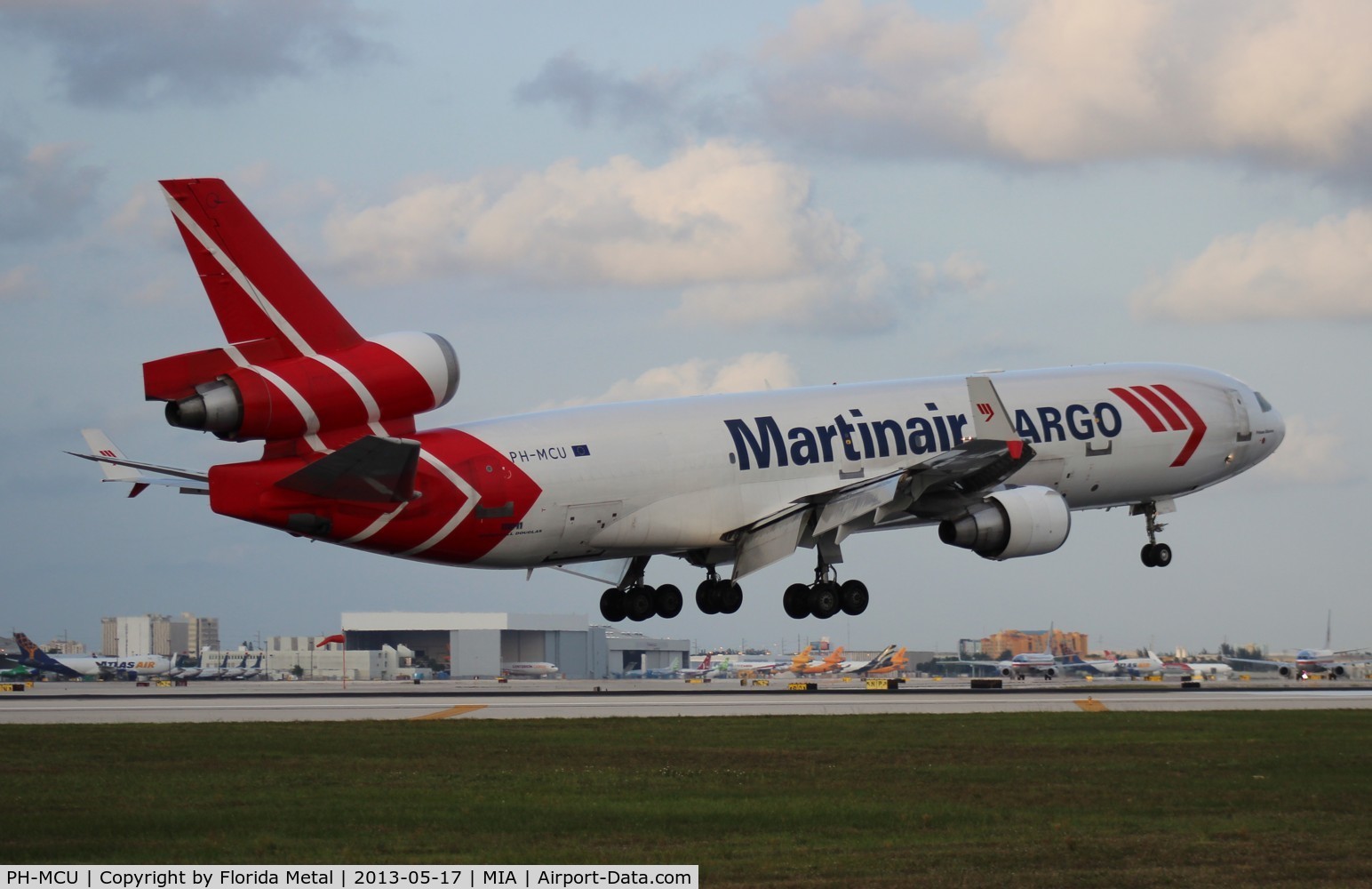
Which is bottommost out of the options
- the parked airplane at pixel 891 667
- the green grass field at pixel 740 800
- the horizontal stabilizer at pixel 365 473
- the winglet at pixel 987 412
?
the parked airplane at pixel 891 667

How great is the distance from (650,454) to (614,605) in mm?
7836

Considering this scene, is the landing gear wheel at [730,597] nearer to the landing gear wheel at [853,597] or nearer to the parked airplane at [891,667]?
the landing gear wheel at [853,597]

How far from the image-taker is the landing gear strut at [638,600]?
51406 mm

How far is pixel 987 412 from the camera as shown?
45969mm

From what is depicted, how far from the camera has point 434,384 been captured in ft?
125

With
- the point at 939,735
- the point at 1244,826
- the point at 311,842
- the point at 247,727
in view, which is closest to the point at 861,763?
the point at 939,735

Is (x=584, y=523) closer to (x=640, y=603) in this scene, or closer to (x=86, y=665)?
(x=640, y=603)

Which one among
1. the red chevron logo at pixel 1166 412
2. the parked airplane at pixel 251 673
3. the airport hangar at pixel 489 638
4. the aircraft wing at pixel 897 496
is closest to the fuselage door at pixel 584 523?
the aircraft wing at pixel 897 496

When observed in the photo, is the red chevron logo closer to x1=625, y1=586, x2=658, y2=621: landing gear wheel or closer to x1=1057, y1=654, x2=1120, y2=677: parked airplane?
x1=625, y1=586, x2=658, y2=621: landing gear wheel

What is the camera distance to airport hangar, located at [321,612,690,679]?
163 m

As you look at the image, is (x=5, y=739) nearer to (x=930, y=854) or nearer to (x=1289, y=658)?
(x=930, y=854)

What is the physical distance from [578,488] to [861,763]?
18.6 metres

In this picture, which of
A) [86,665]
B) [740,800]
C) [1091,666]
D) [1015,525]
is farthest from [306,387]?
[86,665]

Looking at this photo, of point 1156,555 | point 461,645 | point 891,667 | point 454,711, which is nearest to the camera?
point 454,711
